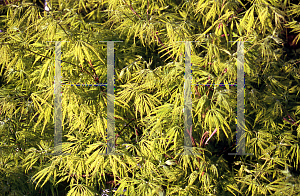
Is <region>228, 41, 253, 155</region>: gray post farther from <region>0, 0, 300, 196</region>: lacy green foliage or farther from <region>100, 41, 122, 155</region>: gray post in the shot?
<region>100, 41, 122, 155</region>: gray post

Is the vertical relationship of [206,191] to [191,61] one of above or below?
below

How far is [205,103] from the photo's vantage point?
4.70 ft

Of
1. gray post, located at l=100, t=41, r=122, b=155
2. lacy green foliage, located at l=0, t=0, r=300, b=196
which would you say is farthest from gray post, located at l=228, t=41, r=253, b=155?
gray post, located at l=100, t=41, r=122, b=155

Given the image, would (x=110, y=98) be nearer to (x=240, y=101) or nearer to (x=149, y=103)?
(x=149, y=103)

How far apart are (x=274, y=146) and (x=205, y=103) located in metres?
0.72

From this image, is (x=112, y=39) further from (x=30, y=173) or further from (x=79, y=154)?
(x=30, y=173)

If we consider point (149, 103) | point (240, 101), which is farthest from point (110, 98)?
point (240, 101)

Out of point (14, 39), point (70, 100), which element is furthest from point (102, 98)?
point (14, 39)

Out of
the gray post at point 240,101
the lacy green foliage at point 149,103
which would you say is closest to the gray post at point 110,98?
the lacy green foliage at point 149,103

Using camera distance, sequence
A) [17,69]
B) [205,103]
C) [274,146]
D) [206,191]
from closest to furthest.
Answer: [205,103]
[206,191]
[274,146]
[17,69]

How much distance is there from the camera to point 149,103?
5.16 ft

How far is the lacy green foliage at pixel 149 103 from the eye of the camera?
1553 mm

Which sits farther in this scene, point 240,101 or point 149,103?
point 240,101

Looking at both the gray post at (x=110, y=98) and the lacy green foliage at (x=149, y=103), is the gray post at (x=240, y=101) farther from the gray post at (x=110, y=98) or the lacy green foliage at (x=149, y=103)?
the gray post at (x=110, y=98)
